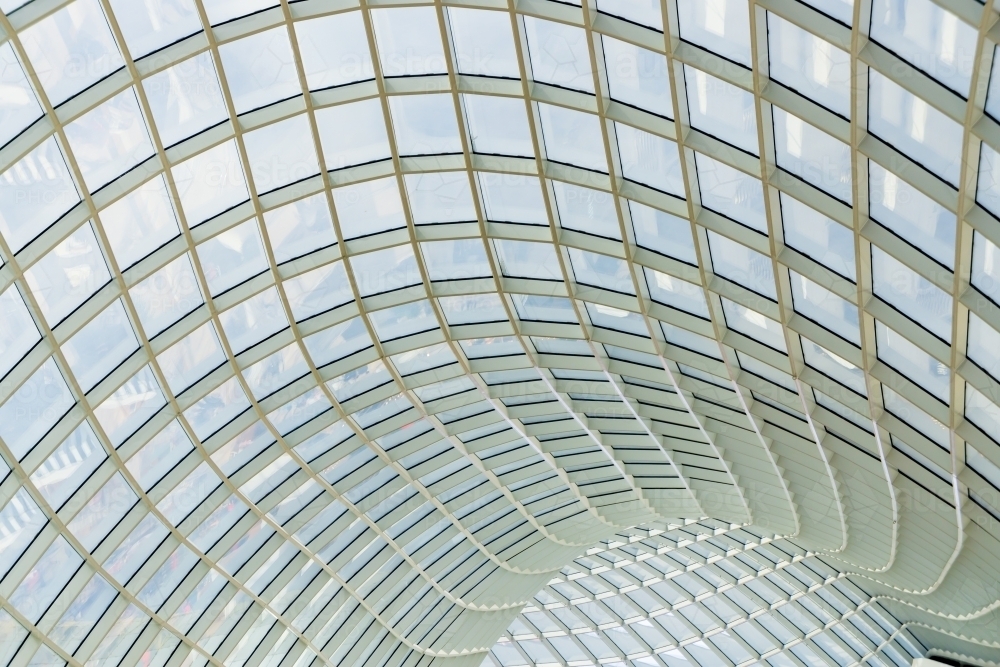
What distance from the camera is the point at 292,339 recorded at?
37.6m

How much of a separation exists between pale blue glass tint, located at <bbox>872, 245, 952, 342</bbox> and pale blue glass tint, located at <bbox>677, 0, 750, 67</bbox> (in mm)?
6347

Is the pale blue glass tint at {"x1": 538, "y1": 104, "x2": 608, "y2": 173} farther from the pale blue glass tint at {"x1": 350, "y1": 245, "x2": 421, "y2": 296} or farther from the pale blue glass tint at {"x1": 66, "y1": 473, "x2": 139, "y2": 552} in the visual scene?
the pale blue glass tint at {"x1": 66, "y1": 473, "x2": 139, "y2": 552}

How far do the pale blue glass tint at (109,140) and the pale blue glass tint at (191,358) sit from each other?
27.2ft

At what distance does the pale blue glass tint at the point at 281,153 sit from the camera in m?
29.6

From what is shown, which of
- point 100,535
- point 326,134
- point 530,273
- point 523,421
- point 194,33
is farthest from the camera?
point 523,421

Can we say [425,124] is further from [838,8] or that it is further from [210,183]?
[838,8]

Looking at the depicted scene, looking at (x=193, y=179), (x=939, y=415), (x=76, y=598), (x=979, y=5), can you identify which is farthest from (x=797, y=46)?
(x=76, y=598)

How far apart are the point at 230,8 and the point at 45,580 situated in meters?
23.9

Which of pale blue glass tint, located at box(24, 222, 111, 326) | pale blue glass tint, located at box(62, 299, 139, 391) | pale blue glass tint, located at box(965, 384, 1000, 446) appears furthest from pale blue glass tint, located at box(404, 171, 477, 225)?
pale blue glass tint, located at box(965, 384, 1000, 446)

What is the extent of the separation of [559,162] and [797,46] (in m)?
9.47

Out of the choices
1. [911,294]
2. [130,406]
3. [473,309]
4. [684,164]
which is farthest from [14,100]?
[911,294]

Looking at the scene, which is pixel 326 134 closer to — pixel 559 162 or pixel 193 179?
pixel 193 179

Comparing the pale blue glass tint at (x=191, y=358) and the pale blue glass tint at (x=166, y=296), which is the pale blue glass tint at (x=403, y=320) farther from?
the pale blue glass tint at (x=166, y=296)

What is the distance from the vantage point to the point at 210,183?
3050 centimetres
